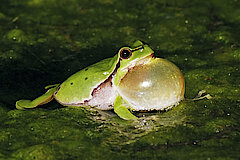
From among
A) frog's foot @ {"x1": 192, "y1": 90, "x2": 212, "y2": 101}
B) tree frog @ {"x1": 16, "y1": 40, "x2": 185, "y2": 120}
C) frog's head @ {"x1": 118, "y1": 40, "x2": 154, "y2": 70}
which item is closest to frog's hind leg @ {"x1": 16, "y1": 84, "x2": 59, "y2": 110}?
tree frog @ {"x1": 16, "y1": 40, "x2": 185, "y2": 120}

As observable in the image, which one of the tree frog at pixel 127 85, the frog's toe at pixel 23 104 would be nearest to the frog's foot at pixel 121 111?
the tree frog at pixel 127 85

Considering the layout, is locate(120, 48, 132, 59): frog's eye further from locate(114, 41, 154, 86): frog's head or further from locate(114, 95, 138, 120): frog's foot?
locate(114, 95, 138, 120): frog's foot

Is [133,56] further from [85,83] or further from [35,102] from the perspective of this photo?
[35,102]

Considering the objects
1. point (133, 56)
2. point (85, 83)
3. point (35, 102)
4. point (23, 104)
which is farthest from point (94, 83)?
point (23, 104)

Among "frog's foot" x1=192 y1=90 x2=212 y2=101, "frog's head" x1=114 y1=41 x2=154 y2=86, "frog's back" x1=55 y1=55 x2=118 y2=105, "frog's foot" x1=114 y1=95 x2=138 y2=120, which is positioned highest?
"frog's head" x1=114 y1=41 x2=154 y2=86

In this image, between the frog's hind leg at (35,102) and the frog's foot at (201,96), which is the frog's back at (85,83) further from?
the frog's foot at (201,96)

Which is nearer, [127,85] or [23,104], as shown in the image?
[127,85]

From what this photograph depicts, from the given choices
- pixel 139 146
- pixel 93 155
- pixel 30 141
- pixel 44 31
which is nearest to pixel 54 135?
pixel 30 141
